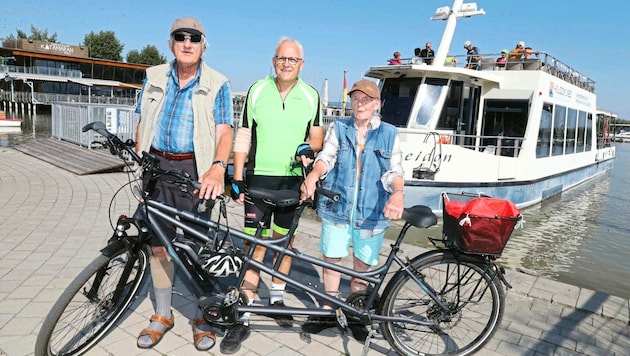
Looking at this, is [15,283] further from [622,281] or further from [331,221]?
[622,281]

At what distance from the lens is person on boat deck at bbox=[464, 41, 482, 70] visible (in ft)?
39.0

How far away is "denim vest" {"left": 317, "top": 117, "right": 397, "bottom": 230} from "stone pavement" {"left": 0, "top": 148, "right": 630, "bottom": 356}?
0.80 metres

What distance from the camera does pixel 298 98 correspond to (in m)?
2.99

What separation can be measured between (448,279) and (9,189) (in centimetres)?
737

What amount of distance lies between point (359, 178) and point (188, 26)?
1.42 metres

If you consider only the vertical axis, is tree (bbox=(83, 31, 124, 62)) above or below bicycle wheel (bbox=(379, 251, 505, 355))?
above

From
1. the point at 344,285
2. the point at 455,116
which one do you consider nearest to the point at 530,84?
the point at 455,116

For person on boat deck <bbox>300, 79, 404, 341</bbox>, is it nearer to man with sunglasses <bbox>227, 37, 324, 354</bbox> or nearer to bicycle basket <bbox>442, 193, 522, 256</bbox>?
man with sunglasses <bbox>227, 37, 324, 354</bbox>

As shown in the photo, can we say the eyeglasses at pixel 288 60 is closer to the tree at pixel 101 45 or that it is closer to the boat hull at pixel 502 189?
the boat hull at pixel 502 189

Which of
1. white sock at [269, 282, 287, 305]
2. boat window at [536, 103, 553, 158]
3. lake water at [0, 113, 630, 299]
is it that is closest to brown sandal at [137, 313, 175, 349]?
white sock at [269, 282, 287, 305]

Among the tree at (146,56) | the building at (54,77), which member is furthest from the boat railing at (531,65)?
the tree at (146,56)

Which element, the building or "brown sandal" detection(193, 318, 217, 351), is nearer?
"brown sandal" detection(193, 318, 217, 351)

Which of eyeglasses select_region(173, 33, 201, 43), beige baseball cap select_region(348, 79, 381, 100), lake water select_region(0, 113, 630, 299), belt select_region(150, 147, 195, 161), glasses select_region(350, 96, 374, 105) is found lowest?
lake water select_region(0, 113, 630, 299)

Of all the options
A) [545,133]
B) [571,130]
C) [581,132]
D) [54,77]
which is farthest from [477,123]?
[54,77]
